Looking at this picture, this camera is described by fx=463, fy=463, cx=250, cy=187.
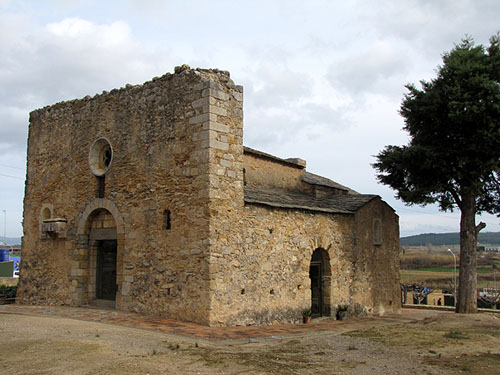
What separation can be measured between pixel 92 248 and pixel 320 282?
6894mm

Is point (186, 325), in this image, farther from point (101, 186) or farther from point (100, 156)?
point (100, 156)

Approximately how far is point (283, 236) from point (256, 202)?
56.6 inches

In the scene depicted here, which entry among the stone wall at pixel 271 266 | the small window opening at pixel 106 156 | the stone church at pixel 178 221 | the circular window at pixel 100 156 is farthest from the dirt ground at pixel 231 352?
the small window opening at pixel 106 156

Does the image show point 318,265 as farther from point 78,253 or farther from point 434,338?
point 78,253

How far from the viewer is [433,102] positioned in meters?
16.0

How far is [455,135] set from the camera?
16.1m

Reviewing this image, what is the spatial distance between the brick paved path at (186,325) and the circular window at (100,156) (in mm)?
3933

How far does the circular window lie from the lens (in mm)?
13297

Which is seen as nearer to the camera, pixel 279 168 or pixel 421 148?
pixel 421 148

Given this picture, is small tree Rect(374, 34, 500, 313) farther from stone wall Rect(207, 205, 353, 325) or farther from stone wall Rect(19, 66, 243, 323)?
stone wall Rect(19, 66, 243, 323)

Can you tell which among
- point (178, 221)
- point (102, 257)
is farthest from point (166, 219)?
point (102, 257)

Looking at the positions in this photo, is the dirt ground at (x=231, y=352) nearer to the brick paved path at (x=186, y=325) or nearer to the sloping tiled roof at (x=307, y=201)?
the brick paved path at (x=186, y=325)

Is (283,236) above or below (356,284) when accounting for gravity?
above

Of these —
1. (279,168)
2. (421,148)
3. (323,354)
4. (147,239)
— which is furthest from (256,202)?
(421,148)
